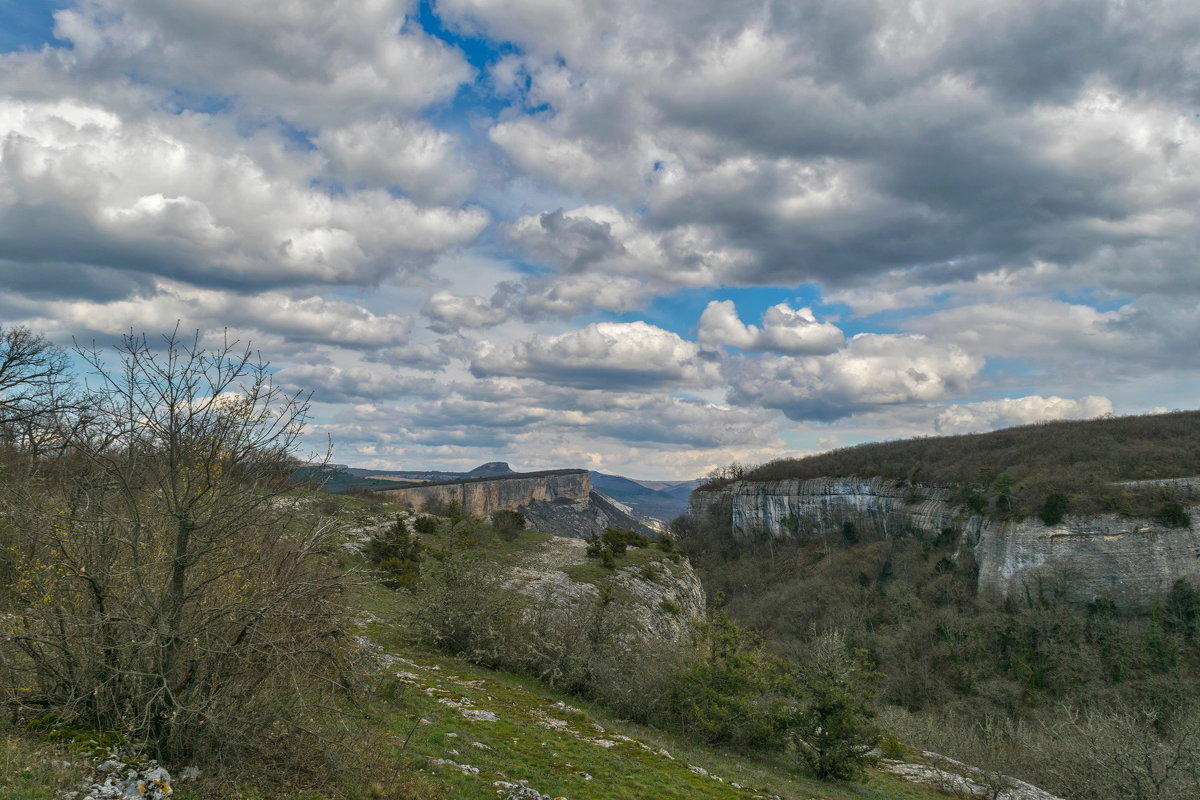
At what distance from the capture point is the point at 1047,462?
10025 cm

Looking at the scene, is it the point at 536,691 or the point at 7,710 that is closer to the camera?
the point at 7,710

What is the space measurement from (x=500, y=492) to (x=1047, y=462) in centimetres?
8759

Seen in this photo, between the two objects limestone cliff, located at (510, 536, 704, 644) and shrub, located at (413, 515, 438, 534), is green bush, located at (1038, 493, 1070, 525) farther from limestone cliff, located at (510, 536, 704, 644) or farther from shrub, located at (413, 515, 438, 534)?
shrub, located at (413, 515, 438, 534)

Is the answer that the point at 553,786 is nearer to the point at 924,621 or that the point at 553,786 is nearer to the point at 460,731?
the point at 460,731

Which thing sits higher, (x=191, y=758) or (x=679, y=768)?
(x=191, y=758)

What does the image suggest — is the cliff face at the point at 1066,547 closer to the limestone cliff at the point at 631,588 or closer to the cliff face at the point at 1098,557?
the cliff face at the point at 1098,557

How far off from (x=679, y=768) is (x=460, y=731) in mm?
5706

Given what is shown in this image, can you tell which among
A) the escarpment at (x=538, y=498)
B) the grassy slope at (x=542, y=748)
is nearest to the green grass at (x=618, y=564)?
the grassy slope at (x=542, y=748)

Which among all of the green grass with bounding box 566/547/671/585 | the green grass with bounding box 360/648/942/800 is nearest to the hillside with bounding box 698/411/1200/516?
the green grass with bounding box 566/547/671/585

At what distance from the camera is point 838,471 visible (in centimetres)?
13988

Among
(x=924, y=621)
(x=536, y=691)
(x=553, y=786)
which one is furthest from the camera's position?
(x=924, y=621)

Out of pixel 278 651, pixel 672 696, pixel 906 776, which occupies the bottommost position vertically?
pixel 906 776

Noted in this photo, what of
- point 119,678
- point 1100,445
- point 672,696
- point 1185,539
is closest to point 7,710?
point 119,678

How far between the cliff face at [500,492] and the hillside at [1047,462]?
4473 cm
